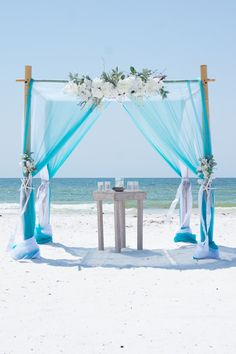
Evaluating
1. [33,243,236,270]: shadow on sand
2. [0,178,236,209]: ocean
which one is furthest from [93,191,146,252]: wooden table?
[0,178,236,209]: ocean

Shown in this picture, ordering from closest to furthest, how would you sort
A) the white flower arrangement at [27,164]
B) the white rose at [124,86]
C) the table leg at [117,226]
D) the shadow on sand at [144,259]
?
the shadow on sand at [144,259] → the white rose at [124,86] → the white flower arrangement at [27,164] → the table leg at [117,226]

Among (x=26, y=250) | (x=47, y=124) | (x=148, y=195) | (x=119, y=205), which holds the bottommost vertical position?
(x=148, y=195)

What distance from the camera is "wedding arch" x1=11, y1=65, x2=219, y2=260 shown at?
615 cm

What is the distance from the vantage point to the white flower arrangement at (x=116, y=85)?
610 centimetres

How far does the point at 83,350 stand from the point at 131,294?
1.43m

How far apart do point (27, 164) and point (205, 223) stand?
2.39 m

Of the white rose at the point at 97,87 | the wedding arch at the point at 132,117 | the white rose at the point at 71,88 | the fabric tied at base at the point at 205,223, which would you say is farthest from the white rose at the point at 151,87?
the fabric tied at base at the point at 205,223

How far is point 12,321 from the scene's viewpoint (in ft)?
12.0

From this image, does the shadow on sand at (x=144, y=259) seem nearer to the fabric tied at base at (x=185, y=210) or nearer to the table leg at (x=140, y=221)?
the table leg at (x=140, y=221)

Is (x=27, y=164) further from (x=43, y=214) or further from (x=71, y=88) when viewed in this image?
(x=43, y=214)

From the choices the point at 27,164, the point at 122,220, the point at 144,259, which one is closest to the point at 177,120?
the point at 122,220

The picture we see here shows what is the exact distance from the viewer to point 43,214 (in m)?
7.51

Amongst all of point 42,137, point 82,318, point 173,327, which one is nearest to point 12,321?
point 82,318

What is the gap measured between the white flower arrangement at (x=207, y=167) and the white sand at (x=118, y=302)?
3.45 ft
